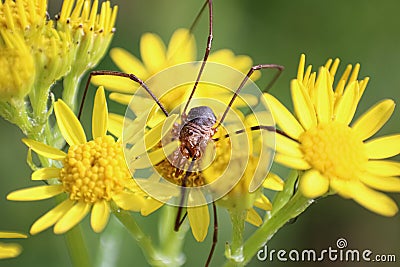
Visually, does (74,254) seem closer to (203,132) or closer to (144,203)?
(144,203)

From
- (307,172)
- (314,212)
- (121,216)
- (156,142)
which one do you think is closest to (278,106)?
(307,172)

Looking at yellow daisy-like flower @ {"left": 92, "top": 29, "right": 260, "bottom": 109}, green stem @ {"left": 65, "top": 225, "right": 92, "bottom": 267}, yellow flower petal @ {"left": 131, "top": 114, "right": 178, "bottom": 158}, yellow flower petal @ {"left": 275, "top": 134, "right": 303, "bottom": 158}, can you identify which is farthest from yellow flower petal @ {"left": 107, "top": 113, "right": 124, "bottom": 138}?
yellow flower petal @ {"left": 275, "top": 134, "right": 303, "bottom": 158}

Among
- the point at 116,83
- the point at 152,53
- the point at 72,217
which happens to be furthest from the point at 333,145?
the point at 152,53

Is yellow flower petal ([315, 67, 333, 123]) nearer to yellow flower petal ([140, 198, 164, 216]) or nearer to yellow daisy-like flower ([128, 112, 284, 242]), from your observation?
yellow daisy-like flower ([128, 112, 284, 242])

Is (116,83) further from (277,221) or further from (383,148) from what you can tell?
(383,148)

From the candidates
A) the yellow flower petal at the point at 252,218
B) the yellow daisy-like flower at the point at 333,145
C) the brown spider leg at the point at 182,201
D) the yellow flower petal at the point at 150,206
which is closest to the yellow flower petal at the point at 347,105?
the yellow daisy-like flower at the point at 333,145

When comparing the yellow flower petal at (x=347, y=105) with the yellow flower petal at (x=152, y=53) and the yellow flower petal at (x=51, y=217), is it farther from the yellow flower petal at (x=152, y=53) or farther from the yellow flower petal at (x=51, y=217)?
the yellow flower petal at (x=152, y=53)

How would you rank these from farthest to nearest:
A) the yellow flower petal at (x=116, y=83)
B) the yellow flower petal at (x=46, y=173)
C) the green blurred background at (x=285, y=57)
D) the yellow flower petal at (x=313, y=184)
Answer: the green blurred background at (x=285, y=57) < the yellow flower petal at (x=116, y=83) < the yellow flower petal at (x=46, y=173) < the yellow flower petal at (x=313, y=184)
